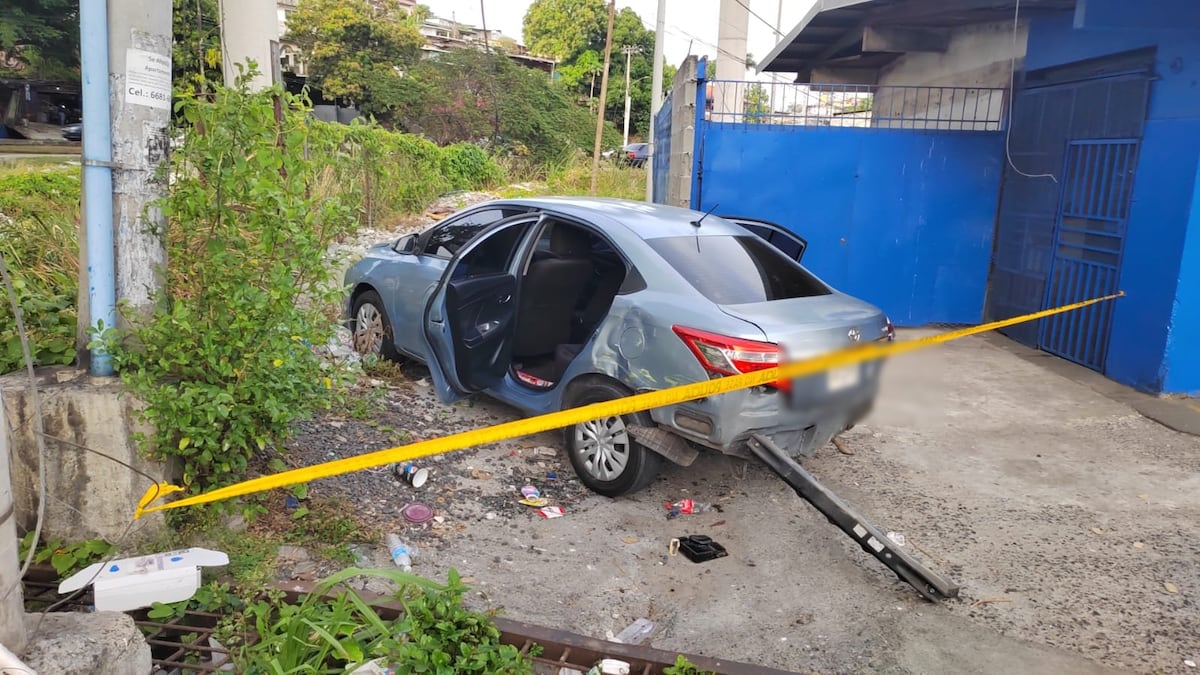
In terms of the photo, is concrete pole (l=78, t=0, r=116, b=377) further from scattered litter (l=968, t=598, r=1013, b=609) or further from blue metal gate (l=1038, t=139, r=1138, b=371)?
blue metal gate (l=1038, t=139, r=1138, b=371)

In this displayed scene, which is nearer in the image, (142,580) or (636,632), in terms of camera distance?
(142,580)

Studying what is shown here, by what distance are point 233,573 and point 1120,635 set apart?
3.58 m

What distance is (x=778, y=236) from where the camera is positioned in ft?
19.1

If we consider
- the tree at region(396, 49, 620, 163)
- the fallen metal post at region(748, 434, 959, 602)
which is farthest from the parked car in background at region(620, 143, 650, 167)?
the fallen metal post at region(748, 434, 959, 602)

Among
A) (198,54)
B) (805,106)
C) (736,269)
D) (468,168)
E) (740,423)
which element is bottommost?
(740,423)

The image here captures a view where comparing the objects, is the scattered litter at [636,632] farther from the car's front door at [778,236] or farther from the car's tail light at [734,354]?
the car's front door at [778,236]

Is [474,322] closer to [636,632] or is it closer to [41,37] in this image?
[636,632]

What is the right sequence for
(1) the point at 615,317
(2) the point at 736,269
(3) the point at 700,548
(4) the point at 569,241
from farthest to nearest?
(4) the point at 569,241 < (2) the point at 736,269 < (1) the point at 615,317 < (3) the point at 700,548

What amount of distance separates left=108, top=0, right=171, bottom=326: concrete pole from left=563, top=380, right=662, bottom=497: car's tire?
82.4 inches

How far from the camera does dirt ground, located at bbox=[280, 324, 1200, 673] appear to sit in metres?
3.29

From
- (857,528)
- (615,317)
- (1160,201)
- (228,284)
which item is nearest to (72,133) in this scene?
(228,284)

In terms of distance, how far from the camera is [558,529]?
413 centimetres

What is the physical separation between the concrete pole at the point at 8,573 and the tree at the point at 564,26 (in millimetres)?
45681

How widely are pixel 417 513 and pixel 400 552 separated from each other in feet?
1.38
